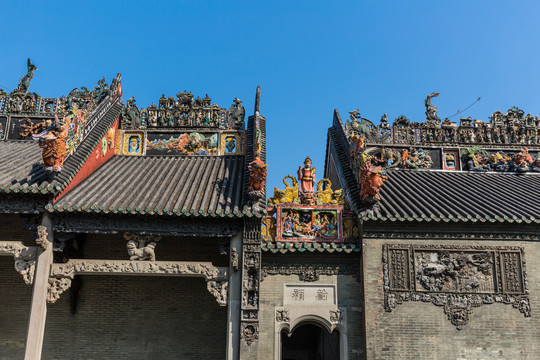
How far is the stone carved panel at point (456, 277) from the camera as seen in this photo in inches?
474

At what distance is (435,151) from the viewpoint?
1703 cm

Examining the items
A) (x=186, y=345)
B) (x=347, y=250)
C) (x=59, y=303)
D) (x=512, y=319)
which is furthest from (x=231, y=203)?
(x=512, y=319)

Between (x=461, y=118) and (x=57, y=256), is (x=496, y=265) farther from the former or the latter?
(x=57, y=256)

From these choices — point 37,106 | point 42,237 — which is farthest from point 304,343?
point 37,106

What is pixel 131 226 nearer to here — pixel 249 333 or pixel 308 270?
pixel 249 333

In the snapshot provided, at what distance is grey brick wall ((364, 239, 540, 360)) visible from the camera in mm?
11695

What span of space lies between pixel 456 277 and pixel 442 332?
48.7 inches

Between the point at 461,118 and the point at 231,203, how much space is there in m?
8.97

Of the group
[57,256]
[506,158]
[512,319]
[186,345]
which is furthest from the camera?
[506,158]

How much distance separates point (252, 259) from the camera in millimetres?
12102

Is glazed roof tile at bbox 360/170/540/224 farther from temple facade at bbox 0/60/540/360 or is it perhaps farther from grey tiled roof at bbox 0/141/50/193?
grey tiled roof at bbox 0/141/50/193

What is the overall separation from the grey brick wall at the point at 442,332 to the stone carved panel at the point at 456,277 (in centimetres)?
16

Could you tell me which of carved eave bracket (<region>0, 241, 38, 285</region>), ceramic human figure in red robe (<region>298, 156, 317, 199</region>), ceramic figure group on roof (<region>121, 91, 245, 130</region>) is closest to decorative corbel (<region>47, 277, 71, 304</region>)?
carved eave bracket (<region>0, 241, 38, 285</region>)

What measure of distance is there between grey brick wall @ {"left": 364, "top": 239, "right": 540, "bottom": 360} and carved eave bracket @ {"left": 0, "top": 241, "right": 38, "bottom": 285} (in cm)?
719
